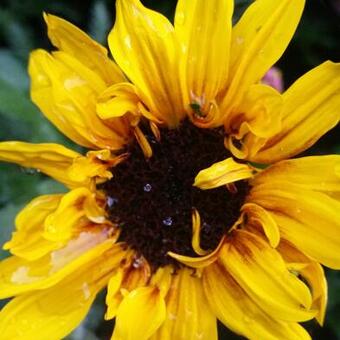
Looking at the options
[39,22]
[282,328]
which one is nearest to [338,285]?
[282,328]

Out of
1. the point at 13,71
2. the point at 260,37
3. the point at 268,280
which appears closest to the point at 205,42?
the point at 260,37

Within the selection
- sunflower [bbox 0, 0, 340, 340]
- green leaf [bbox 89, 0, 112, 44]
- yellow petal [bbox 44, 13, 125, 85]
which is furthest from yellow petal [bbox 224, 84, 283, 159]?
green leaf [bbox 89, 0, 112, 44]

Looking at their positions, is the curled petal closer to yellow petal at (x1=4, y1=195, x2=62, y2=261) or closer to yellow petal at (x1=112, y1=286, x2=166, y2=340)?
yellow petal at (x1=112, y1=286, x2=166, y2=340)

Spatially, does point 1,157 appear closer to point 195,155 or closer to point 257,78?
point 195,155

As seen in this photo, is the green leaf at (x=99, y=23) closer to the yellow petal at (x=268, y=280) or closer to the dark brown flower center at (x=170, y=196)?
the dark brown flower center at (x=170, y=196)

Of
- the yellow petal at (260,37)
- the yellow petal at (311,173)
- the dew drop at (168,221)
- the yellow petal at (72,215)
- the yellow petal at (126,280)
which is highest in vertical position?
the yellow petal at (260,37)

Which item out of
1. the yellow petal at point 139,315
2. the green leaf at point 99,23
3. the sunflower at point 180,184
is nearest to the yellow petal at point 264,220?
the sunflower at point 180,184
